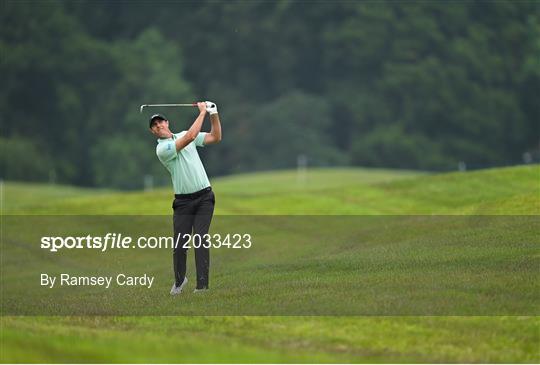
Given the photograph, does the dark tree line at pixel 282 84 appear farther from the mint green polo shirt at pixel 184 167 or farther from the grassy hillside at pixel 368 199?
the mint green polo shirt at pixel 184 167

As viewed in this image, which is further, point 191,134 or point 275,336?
point 191,134

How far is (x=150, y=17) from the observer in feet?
371

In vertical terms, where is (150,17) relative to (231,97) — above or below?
above

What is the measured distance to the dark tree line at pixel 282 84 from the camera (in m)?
102

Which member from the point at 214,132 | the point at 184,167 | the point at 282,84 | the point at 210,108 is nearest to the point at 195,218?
the point at 184,167

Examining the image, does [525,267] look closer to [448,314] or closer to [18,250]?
[448,314]

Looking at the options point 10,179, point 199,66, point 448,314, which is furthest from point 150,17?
point 448,314

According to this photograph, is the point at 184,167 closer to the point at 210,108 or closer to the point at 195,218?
the point at 195,218

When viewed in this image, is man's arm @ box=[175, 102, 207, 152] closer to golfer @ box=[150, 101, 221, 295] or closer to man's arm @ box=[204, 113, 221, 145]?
golfer @ box=[150, 101, 221, 295]

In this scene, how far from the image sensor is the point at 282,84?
112m

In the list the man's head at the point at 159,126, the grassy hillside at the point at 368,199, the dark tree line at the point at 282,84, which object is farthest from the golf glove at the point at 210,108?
the dark tree line at the point at 282,84

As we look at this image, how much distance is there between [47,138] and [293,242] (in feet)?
238

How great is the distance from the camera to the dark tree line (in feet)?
335

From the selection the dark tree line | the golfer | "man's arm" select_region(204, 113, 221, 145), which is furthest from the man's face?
the dark tree line
